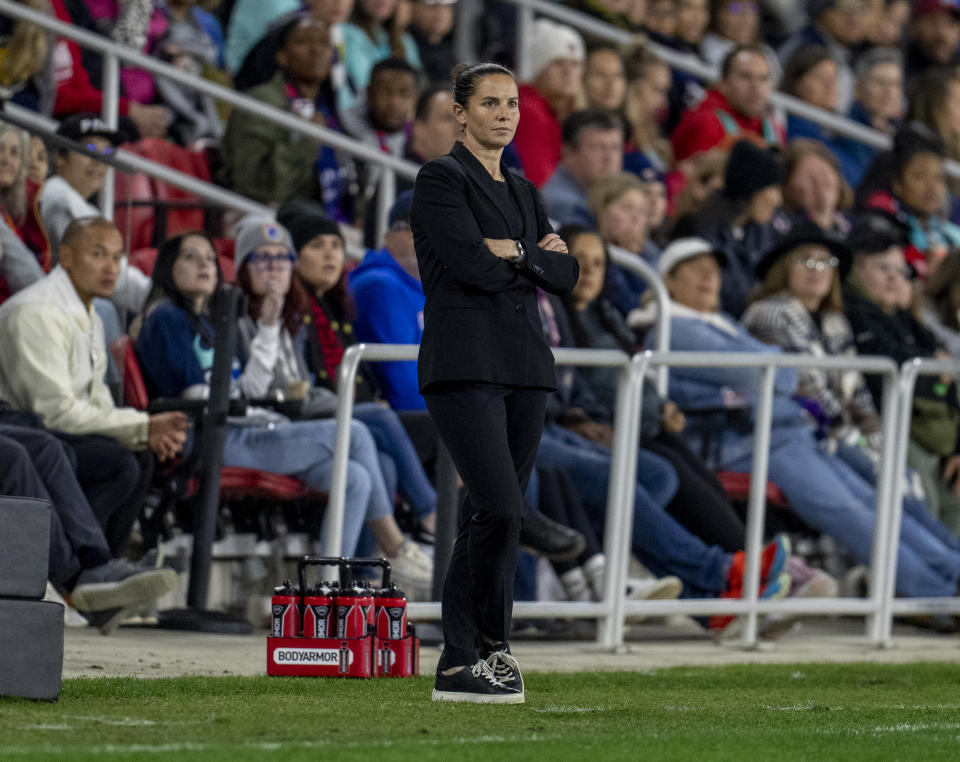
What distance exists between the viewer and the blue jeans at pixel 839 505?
10602 mm

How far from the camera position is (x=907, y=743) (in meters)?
5.97

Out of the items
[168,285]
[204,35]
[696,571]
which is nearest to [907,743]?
[696,571]

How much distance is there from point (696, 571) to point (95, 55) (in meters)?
4.47

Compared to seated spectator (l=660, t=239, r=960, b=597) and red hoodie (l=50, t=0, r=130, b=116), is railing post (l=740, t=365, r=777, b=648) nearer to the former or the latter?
seated spectator (l=660, t=239, r=960, b=597)


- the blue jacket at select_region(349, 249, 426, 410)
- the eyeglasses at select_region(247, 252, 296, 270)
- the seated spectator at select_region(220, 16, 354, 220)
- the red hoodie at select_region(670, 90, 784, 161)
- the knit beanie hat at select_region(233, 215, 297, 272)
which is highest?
the red hoodie at select_region(670, 90, 784, 161)

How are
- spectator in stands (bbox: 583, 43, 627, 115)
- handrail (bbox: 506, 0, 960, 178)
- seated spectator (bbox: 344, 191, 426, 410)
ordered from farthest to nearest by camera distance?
1. handrail (bbox: 506, 0, 960, 178)
2. spectator in stands (bbox: 583, 43, 627, 115)
3. seated spectator (bbox: 344, 191, 426, 410)

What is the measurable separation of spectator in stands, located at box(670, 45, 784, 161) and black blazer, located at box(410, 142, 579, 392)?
27.1ft

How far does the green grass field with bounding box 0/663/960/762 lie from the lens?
17.6ft

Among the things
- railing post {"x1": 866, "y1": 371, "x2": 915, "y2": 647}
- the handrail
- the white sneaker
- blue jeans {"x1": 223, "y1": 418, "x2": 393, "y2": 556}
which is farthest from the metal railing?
the handrail

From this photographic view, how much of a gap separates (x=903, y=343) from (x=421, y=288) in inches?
154

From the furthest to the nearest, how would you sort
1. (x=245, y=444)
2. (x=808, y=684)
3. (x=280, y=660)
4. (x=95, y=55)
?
(x=95, y=55)
(x=245, y=444)
(x=808, y=684)
(x=280, y=660)

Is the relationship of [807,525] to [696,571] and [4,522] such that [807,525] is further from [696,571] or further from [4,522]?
[4,522]

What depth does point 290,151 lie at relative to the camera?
11.7m

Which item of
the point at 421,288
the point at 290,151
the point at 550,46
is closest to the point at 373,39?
the point at 550,46
